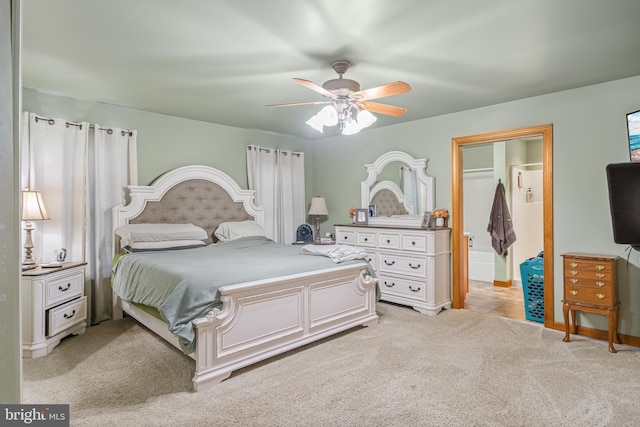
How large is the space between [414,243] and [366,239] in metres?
0.72

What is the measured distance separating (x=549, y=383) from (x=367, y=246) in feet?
8.38

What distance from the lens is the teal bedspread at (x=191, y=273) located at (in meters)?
2.41

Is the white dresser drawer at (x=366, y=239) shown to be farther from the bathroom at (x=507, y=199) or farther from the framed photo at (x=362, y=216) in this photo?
the bathroom at (x=507, y=199)

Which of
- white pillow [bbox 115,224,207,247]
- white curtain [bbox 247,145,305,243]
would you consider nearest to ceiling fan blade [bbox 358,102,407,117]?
white pillow [bbox 115,224,207,247]

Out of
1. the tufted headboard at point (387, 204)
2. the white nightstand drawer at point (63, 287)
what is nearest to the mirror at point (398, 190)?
the tufted headboard at point (387, 204)

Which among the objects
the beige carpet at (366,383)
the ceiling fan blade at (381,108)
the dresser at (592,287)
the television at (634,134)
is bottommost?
the beige carpet at (366,383)

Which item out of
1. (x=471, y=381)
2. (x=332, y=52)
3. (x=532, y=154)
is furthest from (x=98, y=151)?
(x=532, y=154)

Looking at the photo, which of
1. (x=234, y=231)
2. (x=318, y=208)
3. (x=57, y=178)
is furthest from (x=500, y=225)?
(x=57, y=178)

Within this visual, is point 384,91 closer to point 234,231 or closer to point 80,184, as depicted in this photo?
point 234,231

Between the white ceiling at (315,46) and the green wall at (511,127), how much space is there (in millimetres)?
190

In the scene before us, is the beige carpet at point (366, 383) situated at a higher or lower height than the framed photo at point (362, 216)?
lower

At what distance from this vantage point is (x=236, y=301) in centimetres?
258

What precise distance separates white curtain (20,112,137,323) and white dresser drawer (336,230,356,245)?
2.73m

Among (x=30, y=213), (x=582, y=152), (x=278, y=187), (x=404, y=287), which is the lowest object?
(x=404, y=287)
